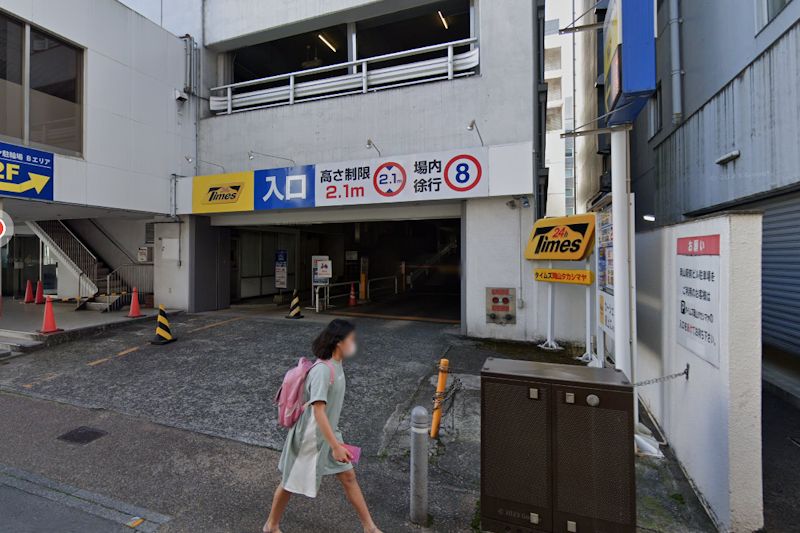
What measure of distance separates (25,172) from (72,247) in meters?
6.47

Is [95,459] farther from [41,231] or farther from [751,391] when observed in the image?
[41,231]

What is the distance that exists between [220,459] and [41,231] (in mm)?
14432

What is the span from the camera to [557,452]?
98.5 inches

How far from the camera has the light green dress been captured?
2455 millimetres

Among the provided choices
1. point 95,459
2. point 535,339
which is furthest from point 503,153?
point 95,459

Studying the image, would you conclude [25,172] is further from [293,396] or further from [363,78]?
[293,396]

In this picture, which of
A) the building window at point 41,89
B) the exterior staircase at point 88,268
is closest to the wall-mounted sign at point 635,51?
the building window at point 41,89

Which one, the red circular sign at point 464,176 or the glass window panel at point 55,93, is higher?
the glass window panel at point 55,93

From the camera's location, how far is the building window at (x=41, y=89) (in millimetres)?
8281

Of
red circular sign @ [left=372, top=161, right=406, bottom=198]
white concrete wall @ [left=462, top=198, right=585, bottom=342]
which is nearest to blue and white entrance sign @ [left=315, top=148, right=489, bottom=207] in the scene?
red circular sign @ [left=372, top=161, right=406, bottom=198]

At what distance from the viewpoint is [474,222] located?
8.80m

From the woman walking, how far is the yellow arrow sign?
922 centimetres

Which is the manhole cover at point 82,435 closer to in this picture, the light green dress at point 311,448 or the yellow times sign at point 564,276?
the light green dress at point 311,448

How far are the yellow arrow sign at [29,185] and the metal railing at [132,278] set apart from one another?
5.24m
